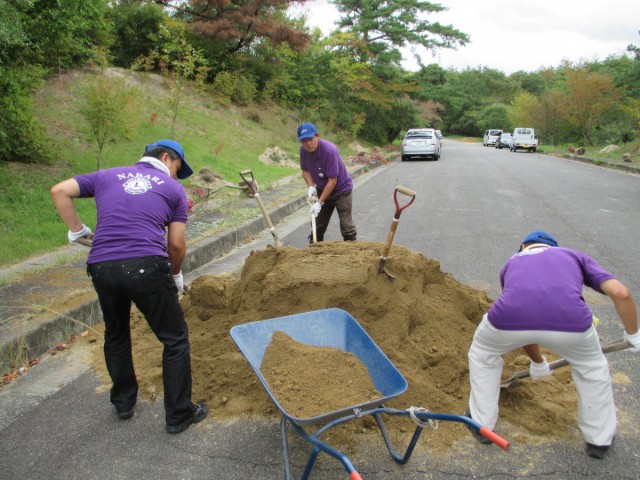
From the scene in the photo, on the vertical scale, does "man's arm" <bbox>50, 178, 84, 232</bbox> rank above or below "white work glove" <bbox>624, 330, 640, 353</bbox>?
above

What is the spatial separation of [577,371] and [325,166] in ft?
12.0

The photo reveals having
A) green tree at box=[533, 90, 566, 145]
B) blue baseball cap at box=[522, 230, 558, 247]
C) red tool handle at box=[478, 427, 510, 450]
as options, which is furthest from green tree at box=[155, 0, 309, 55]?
green tree at box=[533, 90, 566, 145]

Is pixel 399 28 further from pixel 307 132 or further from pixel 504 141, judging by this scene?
pixel 307 132

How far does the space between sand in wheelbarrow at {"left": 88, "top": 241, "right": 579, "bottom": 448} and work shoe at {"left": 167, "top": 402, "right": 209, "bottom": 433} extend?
6 centimetres

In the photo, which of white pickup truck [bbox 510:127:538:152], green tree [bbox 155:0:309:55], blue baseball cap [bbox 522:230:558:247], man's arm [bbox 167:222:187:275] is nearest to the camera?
blue baseball cap [bbox 522:230:558:247]

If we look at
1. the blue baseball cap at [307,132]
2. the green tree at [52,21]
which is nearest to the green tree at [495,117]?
the green tree at [52,21]

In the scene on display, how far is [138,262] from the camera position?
2.71m

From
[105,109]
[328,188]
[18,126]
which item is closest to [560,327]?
[328,188]

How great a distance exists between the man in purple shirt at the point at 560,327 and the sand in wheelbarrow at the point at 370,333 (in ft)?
0.94

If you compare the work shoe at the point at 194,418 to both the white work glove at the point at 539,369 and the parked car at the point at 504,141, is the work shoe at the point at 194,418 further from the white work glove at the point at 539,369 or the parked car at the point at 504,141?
the parked car at the point at 504,141

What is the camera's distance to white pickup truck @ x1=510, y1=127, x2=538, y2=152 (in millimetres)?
29453

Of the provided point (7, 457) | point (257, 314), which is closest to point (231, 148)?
point (257, 314)

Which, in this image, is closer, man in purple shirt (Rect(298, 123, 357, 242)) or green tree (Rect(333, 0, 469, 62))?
man in purple shirt (Rect(298, 123, 357, 242))

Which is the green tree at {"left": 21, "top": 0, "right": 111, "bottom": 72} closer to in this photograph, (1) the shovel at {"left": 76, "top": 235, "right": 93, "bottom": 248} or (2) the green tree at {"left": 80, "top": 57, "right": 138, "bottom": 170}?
(2) the green tree at {"left": 80, "top": 57, "right": 138, "bottom": 170}
